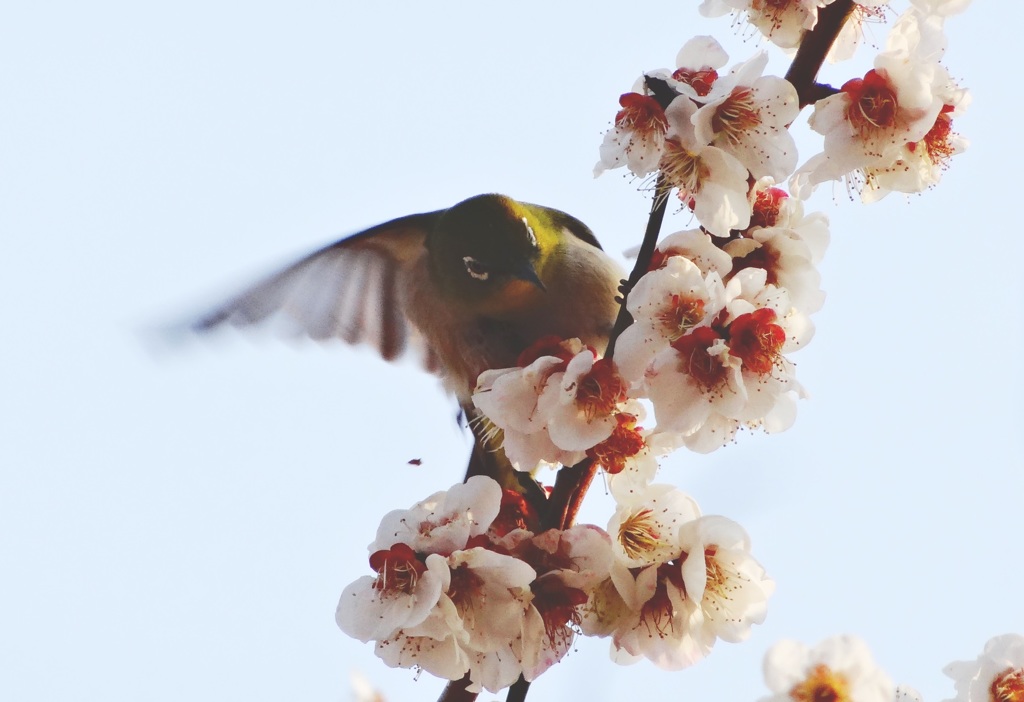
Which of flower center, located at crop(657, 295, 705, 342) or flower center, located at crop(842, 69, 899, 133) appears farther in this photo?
flower center, located at crop(842, 69, 899, 133)

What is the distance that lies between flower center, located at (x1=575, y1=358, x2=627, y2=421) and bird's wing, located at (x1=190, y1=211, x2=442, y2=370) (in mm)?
1701

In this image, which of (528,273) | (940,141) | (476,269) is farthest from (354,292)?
(940,141)

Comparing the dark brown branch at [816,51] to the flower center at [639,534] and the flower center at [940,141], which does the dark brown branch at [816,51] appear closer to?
the flower center at [940,141]

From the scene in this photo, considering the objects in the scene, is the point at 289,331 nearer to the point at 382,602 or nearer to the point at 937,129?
the point at 382,602

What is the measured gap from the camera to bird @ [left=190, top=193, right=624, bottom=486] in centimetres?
396

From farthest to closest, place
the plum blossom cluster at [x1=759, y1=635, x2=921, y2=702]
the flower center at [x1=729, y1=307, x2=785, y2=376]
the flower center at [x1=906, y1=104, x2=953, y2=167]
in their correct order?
the plum blossom cluster at [x1=759, y1=635, x2=921, y2=702], the flower center at [x1=906, y1=104, x2=953, y2=167], the flower center at [x1=729, y1=307, x2=785, y2=376]

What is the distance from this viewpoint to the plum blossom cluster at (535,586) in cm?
227

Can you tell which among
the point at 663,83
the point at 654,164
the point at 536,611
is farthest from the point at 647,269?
the point at 536,611

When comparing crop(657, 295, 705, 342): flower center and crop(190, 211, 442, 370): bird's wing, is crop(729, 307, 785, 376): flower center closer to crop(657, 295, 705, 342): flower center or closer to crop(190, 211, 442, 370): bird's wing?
crop(657, 295, 705, 342): flower center

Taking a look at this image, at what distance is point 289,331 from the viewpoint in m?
3.98

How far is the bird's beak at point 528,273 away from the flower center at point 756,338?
5.52 ft

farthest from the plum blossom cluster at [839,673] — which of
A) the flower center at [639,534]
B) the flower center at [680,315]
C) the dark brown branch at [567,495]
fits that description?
the flower center at [680,315]

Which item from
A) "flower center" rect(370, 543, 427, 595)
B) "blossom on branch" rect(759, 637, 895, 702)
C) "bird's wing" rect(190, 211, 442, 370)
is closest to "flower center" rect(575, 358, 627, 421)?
"flower center" rect(370, 543, 427, 595)

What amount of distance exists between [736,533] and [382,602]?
797 mm
